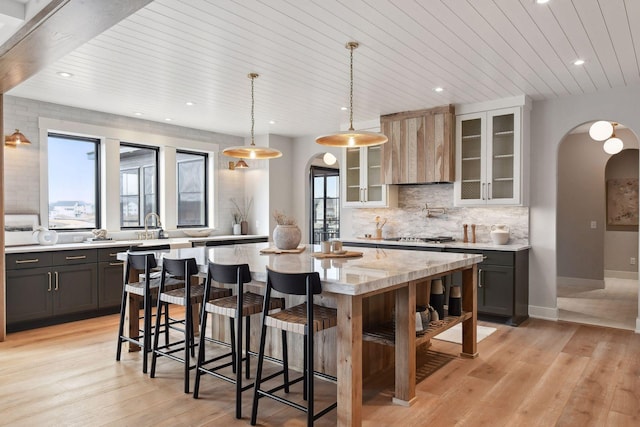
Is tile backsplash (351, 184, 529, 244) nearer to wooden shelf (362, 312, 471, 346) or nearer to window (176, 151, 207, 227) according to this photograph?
wooden shelf (362, 312, 471, 346)

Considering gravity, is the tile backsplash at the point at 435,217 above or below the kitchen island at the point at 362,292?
above

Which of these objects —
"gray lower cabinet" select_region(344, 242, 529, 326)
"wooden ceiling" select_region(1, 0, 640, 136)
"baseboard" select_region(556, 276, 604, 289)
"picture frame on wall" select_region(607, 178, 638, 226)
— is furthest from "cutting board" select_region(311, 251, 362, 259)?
"picture frame on wall" select_region(607, 178, 638, 226)

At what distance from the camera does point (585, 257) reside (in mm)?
7312

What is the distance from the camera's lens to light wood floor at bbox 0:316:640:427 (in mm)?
2676

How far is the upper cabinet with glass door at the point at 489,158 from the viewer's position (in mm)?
5137

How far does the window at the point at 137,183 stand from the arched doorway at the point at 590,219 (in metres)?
6.43

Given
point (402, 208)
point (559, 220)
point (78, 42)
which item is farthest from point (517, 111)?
point (78, 42)

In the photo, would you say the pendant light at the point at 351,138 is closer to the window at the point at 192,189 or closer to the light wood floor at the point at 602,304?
the light wood floor at the point at 602,304

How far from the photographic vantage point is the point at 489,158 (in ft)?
17.5

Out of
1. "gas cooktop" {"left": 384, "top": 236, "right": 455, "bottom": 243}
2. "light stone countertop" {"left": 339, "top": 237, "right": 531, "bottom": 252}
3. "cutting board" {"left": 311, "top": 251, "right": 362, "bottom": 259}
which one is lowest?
"light stone countertop" {"left": 339, "top": 237, "right": 531, "bottom": 252}

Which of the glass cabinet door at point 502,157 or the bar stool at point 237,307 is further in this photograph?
the glass cabinet door at point 502,157

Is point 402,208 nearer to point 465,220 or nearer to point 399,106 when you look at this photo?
point 465,220

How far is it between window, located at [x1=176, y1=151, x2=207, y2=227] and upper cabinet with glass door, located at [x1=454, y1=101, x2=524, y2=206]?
4.15 m

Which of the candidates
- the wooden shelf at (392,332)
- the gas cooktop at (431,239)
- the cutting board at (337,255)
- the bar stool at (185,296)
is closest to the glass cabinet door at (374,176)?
the gas cooktop at (431,239)
